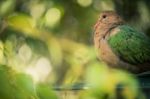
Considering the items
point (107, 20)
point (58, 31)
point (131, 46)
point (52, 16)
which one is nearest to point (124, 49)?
point (131, 46)

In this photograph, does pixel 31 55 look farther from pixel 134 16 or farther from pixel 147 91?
pixel 147 91

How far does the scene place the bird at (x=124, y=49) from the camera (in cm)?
166

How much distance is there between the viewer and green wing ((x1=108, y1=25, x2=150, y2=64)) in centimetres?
167

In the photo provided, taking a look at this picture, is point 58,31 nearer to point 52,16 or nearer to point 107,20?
point 52,16

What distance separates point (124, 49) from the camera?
169 centimetres

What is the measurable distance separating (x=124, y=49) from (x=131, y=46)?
3 centimetres

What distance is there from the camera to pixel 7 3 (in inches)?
114

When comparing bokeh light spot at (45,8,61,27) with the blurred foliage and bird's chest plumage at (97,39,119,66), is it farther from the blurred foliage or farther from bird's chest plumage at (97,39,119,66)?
bird's chest plumage at (97,39,119,66)

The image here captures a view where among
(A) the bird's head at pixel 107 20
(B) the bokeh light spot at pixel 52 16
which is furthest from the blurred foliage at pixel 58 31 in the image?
(A) the bird's head at pixel 107 20

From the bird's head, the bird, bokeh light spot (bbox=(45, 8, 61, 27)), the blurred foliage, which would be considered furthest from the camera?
bokeh light spot (bbox=(45, 8, 61, 27))

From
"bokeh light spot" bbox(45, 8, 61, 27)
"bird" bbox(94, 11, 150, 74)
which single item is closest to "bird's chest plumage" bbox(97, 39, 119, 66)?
"bird" bbox(94, 11, 150, 74)

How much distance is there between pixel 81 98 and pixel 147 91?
0.76 ft

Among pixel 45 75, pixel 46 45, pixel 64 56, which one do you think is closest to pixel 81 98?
pixel 46 45

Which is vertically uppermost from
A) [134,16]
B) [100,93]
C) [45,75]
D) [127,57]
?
[134,16]
